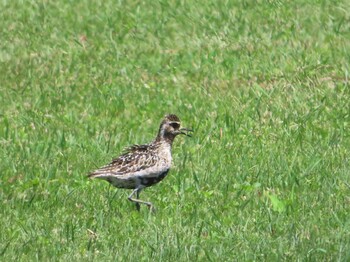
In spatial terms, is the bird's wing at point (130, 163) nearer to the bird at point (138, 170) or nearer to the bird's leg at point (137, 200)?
the bird at point (138, 170)

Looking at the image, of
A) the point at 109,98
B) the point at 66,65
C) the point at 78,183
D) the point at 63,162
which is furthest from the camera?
the point at 66,65

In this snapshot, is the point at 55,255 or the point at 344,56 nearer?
the point at 55,255

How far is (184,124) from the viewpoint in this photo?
14336 millimetres

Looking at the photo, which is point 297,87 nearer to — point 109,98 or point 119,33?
point 109,98

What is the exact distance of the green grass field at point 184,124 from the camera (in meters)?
10.2

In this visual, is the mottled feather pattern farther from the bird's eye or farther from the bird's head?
the bird's eye

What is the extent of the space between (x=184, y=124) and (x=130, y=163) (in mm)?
2858

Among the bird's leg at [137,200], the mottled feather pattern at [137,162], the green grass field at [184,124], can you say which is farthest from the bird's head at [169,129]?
the bird's leg at [137,200]

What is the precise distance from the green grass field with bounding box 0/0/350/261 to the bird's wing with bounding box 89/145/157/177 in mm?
265

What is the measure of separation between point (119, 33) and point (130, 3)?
153 centimetres

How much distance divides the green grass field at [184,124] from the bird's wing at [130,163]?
10.4 inches

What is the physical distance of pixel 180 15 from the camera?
62.1ft

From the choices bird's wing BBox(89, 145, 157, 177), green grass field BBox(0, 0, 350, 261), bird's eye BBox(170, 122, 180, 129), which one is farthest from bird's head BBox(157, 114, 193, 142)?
green grass field BBox(0, 0, 350, 261)

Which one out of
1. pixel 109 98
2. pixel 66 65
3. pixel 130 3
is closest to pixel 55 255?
pixel 109 98
